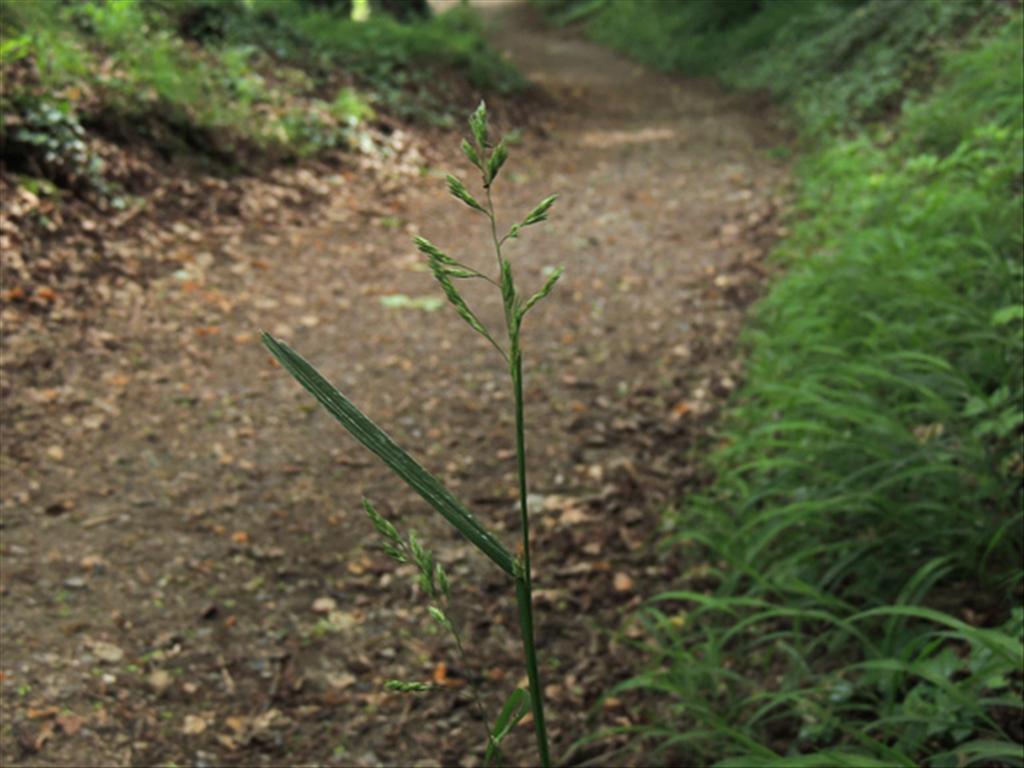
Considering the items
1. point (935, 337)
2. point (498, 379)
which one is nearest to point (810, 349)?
point (935, 337)

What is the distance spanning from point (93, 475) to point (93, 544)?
1.38 ft

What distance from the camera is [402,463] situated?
0.64 metres

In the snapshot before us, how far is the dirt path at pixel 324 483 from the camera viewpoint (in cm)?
251

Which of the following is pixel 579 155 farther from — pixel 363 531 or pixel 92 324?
pixel 363 531

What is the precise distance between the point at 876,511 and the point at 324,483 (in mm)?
1968

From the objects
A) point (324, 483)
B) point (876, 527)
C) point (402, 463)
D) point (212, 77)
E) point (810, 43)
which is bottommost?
point (324, 483)

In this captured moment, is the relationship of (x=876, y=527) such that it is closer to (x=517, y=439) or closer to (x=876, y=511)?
(x=876, y=511)

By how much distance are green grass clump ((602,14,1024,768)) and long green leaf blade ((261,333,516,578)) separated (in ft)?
4.32

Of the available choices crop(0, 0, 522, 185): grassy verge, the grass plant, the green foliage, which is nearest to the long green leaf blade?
the grass plant

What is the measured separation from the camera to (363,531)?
334 centimetres

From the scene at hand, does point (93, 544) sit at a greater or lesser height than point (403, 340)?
lesser

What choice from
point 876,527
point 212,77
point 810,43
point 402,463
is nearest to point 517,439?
point 402,463

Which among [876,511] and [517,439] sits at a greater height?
[517,439]

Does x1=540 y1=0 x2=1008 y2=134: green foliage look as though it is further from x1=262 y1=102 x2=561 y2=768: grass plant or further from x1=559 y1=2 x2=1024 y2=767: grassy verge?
x1=262 y1=102 x2=561 y2=768: grass plant
